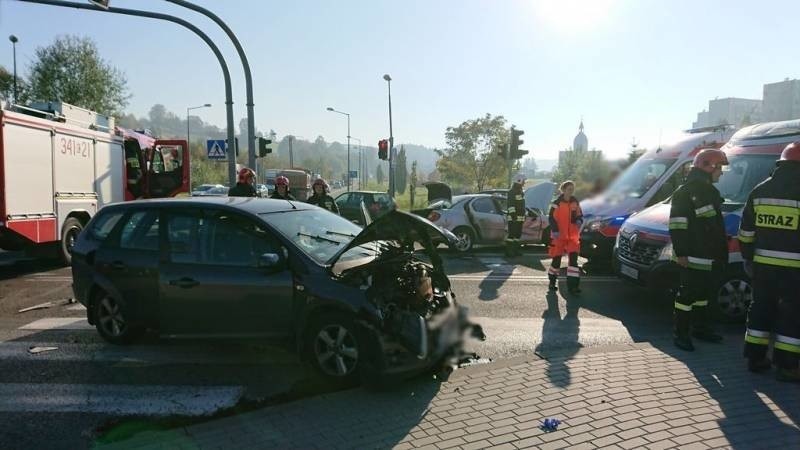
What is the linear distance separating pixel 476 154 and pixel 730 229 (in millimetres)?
30464

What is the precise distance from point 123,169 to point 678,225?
12.7 m

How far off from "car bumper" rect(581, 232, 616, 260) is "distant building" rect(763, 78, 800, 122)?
28666 mm

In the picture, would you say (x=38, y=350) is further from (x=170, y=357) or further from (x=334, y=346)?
(x=334, y=346)

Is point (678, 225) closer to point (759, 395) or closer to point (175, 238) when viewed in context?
point (759, 395)

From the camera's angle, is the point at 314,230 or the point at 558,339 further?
the point at 558,339

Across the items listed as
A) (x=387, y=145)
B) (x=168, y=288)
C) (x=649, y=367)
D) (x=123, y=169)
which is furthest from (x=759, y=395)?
(x=387, y=145)

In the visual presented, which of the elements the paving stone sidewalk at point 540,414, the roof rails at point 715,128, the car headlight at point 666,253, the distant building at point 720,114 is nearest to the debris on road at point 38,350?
the paving stone sidewalk at point 540,414

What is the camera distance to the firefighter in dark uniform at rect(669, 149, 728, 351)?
511cm

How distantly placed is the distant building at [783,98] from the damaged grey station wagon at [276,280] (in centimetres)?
3452

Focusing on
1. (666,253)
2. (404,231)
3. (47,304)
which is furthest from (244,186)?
(666,253)

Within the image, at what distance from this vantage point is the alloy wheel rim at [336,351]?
4.20 meters

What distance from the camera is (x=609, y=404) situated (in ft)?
12.4

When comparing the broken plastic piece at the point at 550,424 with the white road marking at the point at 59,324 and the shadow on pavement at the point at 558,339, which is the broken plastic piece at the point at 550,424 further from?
the white road marking at the point at 59,324

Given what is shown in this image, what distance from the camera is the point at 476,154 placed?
36.0 meters
